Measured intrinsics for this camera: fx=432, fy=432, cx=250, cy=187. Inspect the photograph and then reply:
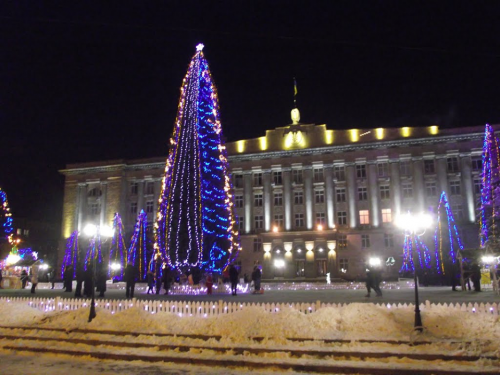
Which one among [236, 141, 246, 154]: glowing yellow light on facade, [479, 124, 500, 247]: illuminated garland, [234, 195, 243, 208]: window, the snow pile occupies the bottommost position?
the snow pile

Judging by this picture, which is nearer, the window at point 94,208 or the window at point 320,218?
the window at point 320,218

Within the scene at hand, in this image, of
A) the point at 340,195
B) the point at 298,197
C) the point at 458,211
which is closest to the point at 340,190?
the point at 340,195

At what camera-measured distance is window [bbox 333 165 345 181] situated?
180ft

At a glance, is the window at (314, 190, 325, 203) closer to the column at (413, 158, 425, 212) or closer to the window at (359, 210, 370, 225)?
the window at (359, 210, 370, 225)

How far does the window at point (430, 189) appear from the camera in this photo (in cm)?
5147

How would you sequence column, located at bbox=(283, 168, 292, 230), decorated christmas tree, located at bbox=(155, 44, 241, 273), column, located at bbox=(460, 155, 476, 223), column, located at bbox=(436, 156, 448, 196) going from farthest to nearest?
1. column, located at bbox=(283, 168, 292, 230)
2. column, located at bbox=(436, 156, 448, 196)
3. column, located at bbox=(460, 155, 476, 223)
4. decorated christmas tree, located at bbox=(155, 44, 241, 273)

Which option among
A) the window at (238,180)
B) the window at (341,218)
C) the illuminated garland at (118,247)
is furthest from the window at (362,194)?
the illuminated garland at (118,247)

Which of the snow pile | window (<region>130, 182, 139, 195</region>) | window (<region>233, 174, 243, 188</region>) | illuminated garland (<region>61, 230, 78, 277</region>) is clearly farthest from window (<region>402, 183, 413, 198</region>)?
the snow pile

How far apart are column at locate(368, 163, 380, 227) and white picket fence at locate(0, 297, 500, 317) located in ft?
126

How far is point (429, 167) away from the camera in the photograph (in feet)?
171

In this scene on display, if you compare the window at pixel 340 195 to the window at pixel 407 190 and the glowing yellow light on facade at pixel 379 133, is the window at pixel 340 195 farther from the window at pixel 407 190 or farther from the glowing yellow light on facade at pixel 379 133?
the glowing yellow light on facade at pixel 379 133

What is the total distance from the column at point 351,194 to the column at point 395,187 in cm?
456

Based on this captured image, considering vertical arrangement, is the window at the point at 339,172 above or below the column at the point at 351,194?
above

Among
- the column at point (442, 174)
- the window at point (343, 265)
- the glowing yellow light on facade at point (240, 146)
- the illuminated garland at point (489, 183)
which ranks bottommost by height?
the window at point (343, 265)
